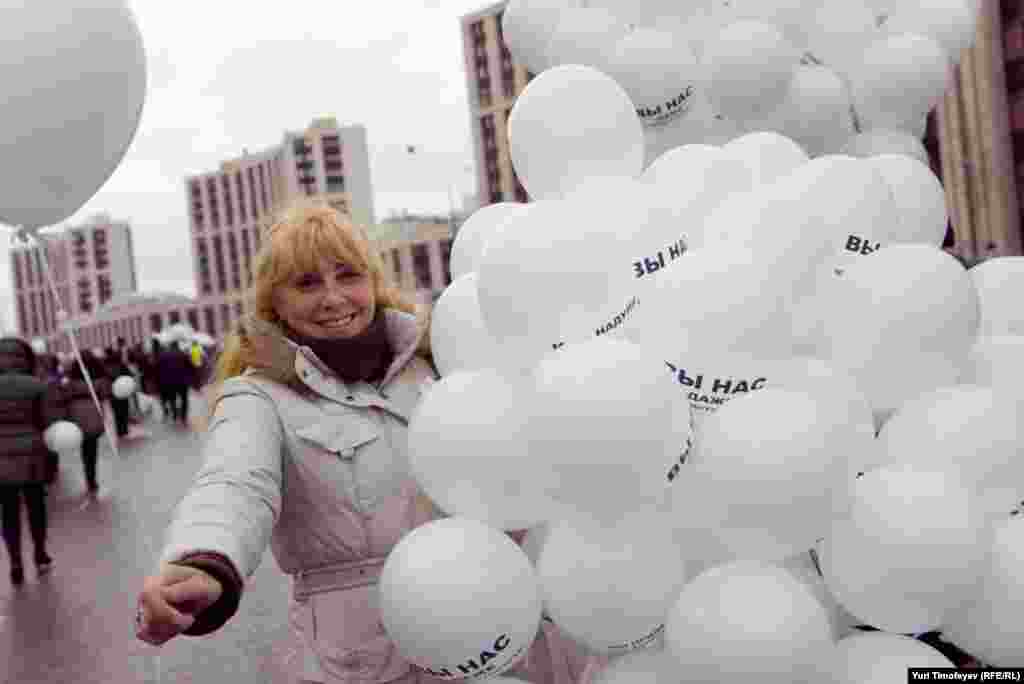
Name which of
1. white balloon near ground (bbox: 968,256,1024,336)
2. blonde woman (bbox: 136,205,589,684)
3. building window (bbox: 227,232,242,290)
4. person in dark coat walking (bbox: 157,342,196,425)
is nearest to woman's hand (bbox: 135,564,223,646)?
blonde woman (bbox: 136,205,589,684)

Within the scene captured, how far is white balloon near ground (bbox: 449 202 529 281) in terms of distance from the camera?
237 centimetres

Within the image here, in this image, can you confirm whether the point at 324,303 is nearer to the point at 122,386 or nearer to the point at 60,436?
the point at 60,436

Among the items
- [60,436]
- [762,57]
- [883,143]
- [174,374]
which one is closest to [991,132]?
[174,374]

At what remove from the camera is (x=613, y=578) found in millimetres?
1868

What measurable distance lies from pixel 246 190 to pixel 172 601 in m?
114

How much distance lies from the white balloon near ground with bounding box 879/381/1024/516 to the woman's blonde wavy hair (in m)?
1.14

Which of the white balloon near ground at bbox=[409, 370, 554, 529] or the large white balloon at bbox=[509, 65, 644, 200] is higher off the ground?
the large white balloon at bbox=[509, 65, 644, 200]

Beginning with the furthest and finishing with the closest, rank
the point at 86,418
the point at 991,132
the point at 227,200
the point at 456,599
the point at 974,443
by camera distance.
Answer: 1. the point at 227,200
2. the point at 991,132
3. the point at 86,418
4. the point at 974,443
5. the point at 456,599

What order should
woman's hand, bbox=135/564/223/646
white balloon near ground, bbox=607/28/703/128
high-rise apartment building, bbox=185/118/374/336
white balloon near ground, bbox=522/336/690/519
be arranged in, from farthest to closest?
high-rise apartment building, bbox=185/118/374/336
white balloon near ground, bbox=607/28/703/128
white balloon near ground, bbox=522/336/690/519
woman's hand, bbox=135/564/223/646

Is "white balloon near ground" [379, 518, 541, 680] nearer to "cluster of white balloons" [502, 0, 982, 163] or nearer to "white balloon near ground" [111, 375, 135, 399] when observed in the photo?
"cluster of white balloons" [502, 0, 982, 163]

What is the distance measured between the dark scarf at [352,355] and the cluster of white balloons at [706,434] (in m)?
0.16

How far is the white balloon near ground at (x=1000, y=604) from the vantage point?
74.1 inches

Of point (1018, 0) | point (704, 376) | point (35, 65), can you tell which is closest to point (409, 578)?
point (704, 376)

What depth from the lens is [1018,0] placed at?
101 ft
